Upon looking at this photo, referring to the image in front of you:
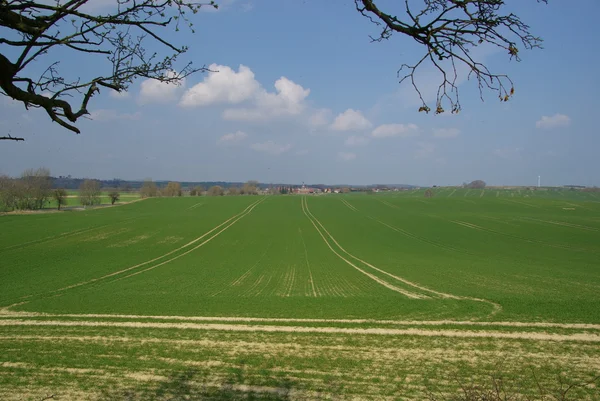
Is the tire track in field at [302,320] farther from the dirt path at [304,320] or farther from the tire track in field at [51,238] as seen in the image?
the tire track in field at [51,238]

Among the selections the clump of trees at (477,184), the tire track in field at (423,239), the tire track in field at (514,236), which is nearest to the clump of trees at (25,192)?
the tire track in field at (423,239)

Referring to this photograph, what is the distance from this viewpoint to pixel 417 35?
3.43 metres

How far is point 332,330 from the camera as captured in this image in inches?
571

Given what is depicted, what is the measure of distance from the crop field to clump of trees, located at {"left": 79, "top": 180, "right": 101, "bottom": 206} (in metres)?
64.7

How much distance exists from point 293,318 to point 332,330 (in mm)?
2139

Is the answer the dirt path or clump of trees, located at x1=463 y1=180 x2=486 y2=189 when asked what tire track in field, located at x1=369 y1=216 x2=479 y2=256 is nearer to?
the dirt path

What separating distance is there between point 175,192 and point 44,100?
463 ft

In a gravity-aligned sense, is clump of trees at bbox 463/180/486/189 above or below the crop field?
above

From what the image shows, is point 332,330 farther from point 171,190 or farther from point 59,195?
point 171,190

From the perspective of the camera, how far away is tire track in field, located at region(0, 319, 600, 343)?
13648 mm

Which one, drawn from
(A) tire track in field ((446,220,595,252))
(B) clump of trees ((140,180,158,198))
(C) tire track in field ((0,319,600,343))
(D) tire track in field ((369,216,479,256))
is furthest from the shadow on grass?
(B) clump of trees ((140,180,158,198))

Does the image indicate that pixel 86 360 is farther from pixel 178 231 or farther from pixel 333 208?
pixel 333 208

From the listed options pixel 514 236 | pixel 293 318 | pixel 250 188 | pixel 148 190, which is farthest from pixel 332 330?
pixel 250 188

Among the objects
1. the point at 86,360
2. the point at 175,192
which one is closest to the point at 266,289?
the point at 86,360
